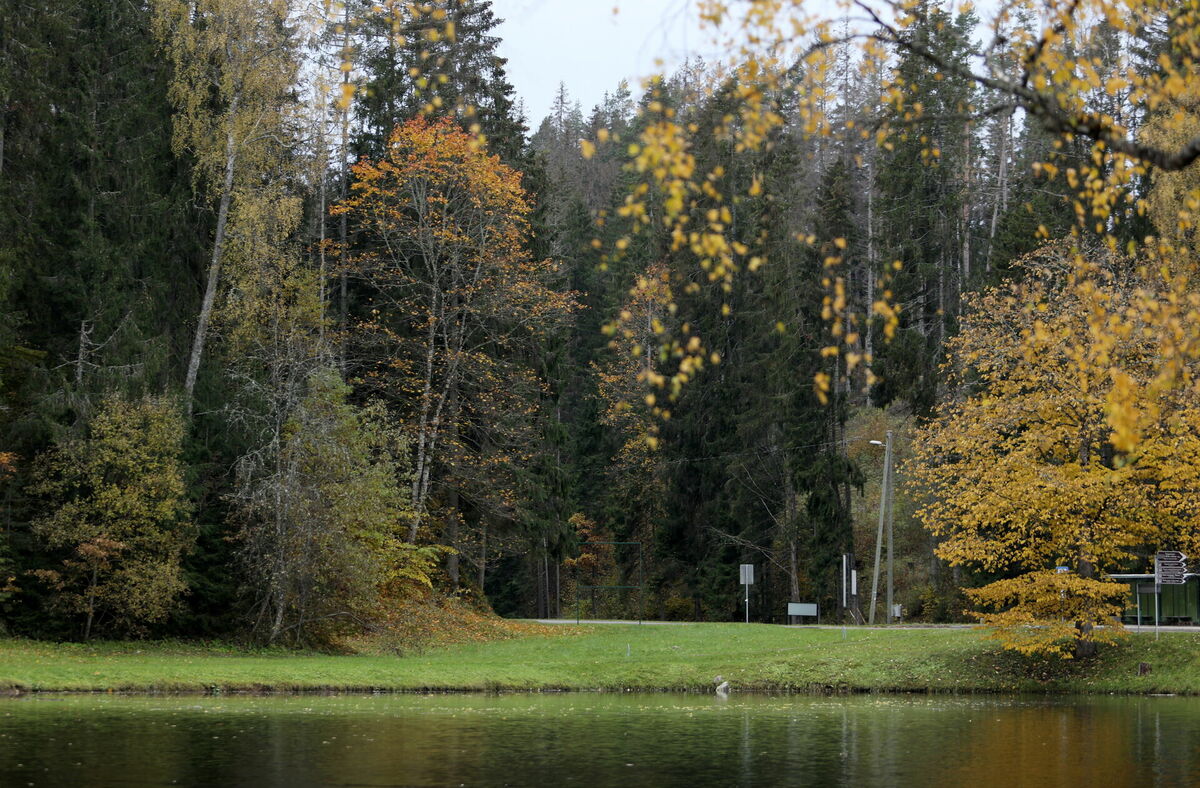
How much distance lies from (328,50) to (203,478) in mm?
22031

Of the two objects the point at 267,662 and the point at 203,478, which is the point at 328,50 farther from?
the point at 267,662

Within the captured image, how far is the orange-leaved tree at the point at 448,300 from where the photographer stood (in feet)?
133

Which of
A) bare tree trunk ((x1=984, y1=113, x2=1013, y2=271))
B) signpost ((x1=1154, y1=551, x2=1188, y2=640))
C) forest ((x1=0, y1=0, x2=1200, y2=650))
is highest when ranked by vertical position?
bare tree trunk ((x1=984, y1=113, x2=1013, y2=271))

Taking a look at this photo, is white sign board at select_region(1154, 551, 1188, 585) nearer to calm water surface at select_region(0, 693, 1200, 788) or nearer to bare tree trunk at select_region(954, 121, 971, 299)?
calm water surface at select_region(0, 693, 1200, 788)

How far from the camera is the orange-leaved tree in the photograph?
1596 inches

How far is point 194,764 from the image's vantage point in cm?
1529

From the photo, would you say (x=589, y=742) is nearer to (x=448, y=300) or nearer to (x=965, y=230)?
(x=448, y=300)

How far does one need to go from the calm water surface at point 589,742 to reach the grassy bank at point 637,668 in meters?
1.65

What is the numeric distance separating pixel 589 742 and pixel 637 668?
42.4 feet

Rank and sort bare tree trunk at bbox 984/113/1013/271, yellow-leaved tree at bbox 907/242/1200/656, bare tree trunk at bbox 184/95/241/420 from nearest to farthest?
yellow-leaved tree at bbox 907/242/1200/656
bare tree trunk at bbox 184/95/241/420
bare tree trunk at bbox 984/113/1013/271

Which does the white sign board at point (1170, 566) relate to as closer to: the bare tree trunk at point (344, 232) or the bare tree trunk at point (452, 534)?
the bare tree trunk at point (452, 534)

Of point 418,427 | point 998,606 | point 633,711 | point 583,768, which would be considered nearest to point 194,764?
point 583,768

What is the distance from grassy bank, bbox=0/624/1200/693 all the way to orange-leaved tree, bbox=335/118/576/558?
27.8ft

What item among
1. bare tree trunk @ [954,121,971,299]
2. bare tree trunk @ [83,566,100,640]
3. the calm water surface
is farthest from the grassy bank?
bare tree trunk @ [954,121,971,299]
